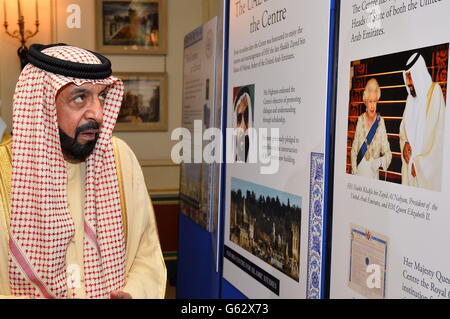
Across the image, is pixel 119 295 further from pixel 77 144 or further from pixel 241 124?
pixel 241 124

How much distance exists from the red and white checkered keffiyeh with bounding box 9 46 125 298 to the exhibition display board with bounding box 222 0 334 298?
30.4 inches

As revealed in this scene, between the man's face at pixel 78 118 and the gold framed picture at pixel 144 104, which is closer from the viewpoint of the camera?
the man's face at pixel 78 118

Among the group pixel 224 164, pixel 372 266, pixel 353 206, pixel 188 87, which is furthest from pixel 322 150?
pixel 188 87

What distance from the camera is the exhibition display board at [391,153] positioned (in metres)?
1.57

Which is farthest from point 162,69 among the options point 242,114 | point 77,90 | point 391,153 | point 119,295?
point 391,153

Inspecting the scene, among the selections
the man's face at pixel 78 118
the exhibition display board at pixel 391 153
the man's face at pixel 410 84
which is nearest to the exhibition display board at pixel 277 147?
the exhibition display board at pixel 391 153

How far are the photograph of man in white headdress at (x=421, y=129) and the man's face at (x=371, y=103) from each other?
0.16 meters

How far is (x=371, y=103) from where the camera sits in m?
1.89

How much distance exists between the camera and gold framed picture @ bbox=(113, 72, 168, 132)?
250 inches

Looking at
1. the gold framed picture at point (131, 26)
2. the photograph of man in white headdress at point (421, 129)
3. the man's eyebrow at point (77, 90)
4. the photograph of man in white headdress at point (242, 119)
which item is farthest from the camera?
the gold framed picture at point (131, 26)

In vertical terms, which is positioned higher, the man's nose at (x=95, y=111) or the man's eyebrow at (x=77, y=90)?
the man's eyebrow at (x=77, y=90)

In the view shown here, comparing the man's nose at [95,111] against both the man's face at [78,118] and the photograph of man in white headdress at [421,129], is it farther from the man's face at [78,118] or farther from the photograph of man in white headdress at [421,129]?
the photograph of man in white headdress at [421,129]

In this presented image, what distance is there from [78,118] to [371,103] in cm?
116
